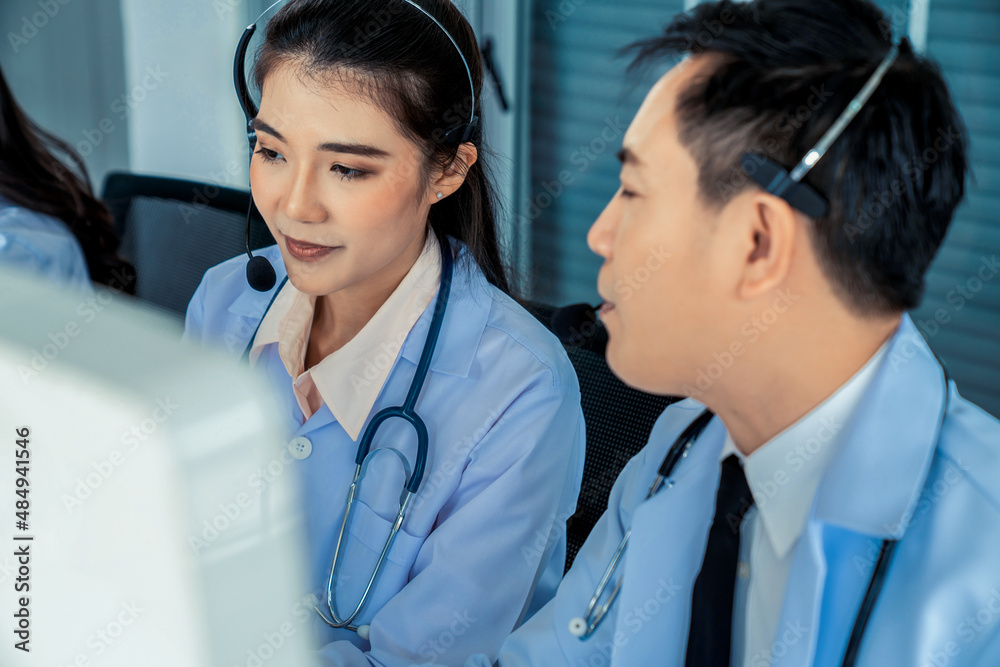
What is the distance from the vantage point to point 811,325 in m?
0.68

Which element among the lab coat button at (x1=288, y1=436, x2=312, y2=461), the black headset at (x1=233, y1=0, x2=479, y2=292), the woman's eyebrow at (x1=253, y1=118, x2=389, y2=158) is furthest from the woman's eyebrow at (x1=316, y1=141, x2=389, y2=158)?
the lab coat button at (x1=288, y1=436, x2=312, y2=461)

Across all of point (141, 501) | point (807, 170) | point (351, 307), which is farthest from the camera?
point (351, 307)

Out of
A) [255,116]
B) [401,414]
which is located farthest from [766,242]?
[255,116]

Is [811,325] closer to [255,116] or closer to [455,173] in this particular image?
[455,173]

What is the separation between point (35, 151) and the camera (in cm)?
159

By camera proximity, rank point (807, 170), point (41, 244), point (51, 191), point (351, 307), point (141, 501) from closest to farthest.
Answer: point (141, 501) < point (807, 170) < point (351, 307) < point (41, 244) < point (51, 191)

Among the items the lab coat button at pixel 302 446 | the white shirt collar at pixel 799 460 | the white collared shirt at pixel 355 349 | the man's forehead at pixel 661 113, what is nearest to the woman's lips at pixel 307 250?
the white collared shirt at pixel 355 349

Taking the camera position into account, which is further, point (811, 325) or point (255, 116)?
point (255, 116)

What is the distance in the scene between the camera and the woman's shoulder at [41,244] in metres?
1.42

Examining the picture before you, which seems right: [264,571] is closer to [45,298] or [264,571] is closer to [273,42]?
[45,298]

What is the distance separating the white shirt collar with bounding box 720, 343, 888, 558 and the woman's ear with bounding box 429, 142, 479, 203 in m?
0.54

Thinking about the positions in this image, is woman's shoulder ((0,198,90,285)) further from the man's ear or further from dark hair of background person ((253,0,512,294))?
the man's ear

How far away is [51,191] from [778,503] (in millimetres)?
1419

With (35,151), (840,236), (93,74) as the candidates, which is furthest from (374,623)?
(93,74)
